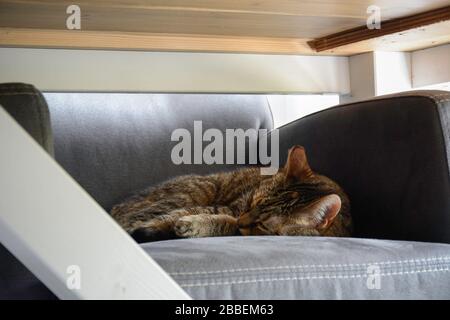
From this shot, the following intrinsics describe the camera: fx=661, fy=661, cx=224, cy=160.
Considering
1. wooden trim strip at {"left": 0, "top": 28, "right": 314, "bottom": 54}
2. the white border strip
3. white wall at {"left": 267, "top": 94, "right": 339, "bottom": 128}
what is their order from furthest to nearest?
white wall at {"left": 267, "top": 94, "right": 339, "bottom": 128}
wooden trim strip at {"left": 0, "top": 28, "right": 314, "bottom": 54}
the white border strip

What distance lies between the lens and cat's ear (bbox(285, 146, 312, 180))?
1.49 metres

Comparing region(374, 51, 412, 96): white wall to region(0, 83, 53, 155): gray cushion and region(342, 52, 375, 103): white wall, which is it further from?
region(0, 83, 53, 155): gray cushion

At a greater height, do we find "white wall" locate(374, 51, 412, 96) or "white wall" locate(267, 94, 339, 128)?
"white wall" locate(374, 51, 412, 96)

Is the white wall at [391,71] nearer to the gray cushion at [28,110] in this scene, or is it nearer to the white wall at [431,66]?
the white wall at [431,66]

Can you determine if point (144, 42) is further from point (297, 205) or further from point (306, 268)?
point (306, 268)

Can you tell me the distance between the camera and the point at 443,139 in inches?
46.6

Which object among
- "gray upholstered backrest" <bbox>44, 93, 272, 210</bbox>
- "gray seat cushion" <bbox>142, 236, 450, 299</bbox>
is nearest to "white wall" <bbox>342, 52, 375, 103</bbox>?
"gray upholstered backrest" <bbox>44, 93, 272, 210</bbox>

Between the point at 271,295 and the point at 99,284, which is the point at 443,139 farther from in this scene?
the point at 99,284

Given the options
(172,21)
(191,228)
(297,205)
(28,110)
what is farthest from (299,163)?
(28,110)

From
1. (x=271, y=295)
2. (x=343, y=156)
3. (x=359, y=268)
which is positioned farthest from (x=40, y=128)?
(x=343, y=156)

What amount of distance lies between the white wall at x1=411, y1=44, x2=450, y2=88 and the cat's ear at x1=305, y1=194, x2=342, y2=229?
63cm

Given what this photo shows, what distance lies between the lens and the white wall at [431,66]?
1.76 m

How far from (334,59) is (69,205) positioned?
137cm

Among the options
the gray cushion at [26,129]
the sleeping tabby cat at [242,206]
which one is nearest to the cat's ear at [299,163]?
the sleeping tabby cat at [242,206]
